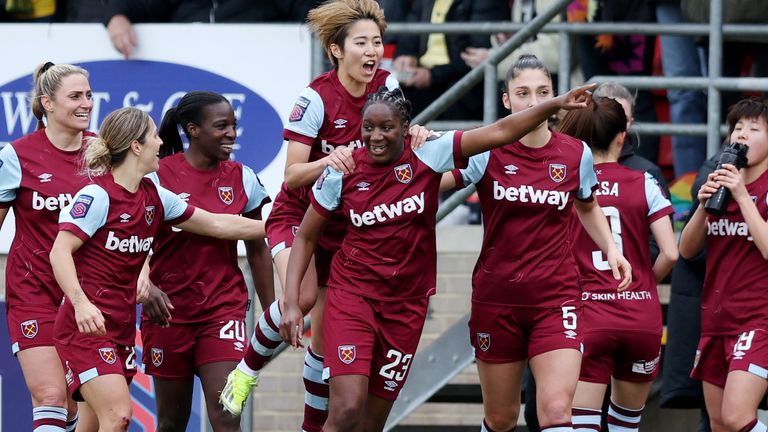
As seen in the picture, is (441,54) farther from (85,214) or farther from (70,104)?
(85,214)

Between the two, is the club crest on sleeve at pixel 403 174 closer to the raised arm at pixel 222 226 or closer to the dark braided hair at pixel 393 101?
the dark braided hair at pixel 393 101

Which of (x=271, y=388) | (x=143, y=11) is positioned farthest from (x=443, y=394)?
(x=143, y=11)

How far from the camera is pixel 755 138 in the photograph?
7.96 metres

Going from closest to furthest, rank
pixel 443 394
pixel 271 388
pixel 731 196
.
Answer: pixel 731 196 → pixel 443 394 → pixel 271 388

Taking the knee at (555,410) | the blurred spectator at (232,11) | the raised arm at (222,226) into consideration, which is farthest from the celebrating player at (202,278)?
the blurred spectator at (232,11)

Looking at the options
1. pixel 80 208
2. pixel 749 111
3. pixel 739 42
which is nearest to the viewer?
pixel 80 208

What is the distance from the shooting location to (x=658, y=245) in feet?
26.8

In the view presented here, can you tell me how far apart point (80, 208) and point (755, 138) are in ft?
10.6

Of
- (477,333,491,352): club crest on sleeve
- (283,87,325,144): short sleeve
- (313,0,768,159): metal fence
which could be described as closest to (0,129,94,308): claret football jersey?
(283,87,325,144): short sleeve

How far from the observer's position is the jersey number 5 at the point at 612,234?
8000 millimetres

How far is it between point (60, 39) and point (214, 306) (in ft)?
9.27

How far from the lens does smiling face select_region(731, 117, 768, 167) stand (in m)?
7.96

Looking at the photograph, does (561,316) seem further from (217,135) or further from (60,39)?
(60,39)

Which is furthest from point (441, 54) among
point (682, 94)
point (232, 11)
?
point (682, 94)
